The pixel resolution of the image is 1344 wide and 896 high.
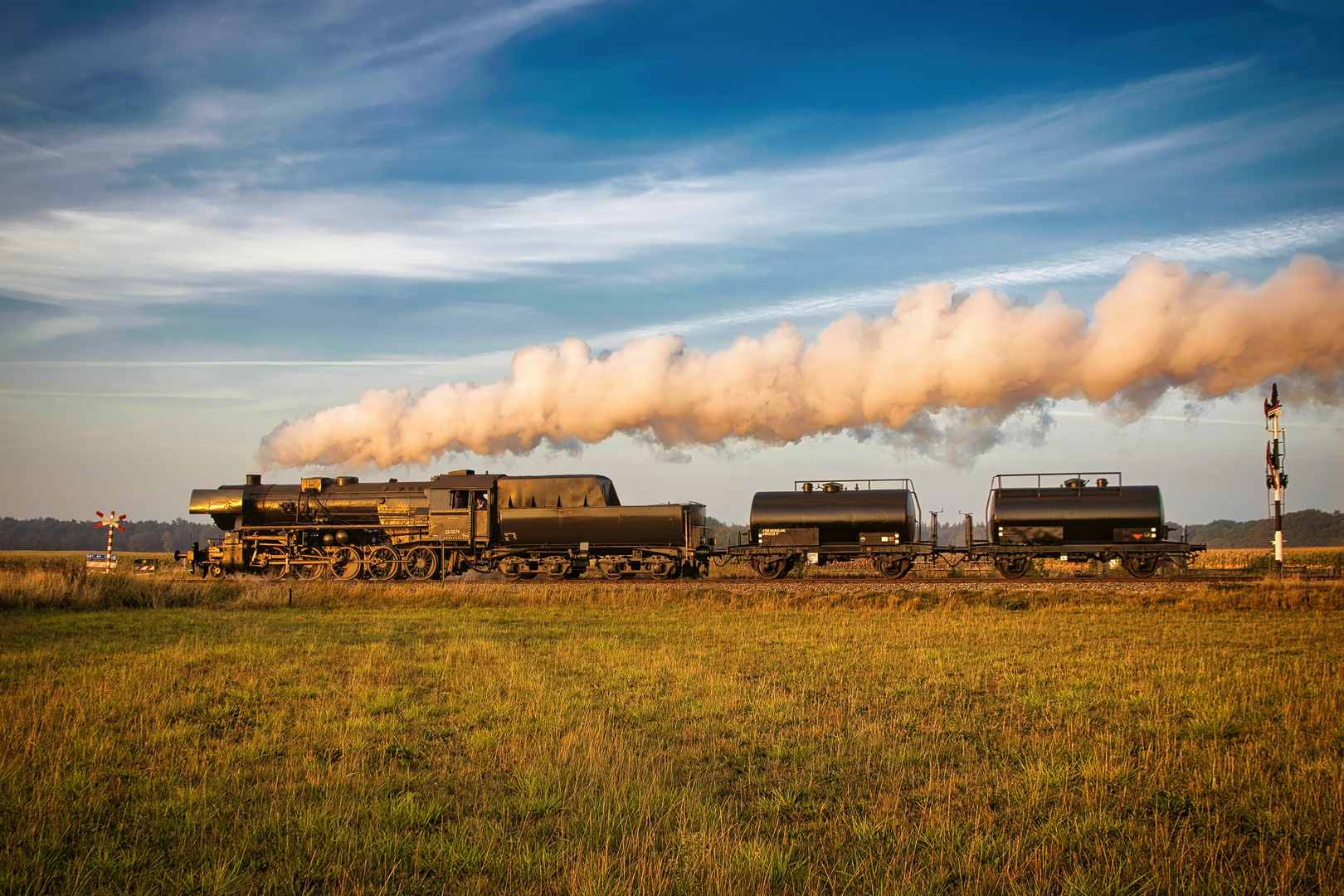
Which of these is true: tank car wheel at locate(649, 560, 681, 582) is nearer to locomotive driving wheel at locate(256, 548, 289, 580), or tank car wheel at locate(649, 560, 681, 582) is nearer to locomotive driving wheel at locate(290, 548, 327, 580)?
locomotive driving wheel at locate(290, 548, 327, 580)

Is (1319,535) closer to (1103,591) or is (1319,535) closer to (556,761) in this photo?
(1103,591)

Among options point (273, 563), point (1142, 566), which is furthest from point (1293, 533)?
point (273, 563)

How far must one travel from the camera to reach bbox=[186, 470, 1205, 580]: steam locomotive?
29.4 metres

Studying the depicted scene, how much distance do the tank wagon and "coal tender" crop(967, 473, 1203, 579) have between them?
433 inches

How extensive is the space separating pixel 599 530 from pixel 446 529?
20.7 ft

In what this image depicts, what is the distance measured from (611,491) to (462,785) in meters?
24.6

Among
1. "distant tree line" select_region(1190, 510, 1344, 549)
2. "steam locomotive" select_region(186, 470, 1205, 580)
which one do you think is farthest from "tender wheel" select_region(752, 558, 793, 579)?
"distant tree line" select_region(1190, 510, 1344, 549)

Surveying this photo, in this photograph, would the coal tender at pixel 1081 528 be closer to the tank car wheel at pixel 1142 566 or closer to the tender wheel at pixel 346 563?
the tank car wheel at pixel 1142 566

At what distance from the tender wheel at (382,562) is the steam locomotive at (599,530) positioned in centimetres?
7

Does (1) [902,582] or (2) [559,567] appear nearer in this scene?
(1) [902,582]

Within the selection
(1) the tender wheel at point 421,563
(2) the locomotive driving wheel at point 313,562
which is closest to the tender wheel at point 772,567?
(1) the tender wheel at point 421,563

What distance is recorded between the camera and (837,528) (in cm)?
3016

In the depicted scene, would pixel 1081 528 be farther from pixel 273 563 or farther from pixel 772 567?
pixel 273 563

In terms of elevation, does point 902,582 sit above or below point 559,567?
Result: below
